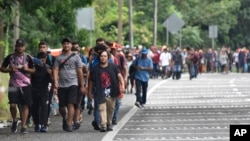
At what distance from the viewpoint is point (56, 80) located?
20922 millimetres

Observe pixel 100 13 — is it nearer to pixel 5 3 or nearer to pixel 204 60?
pixel 204 60

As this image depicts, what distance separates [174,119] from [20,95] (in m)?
4.54

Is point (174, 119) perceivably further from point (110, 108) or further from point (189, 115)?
point (110, 108)

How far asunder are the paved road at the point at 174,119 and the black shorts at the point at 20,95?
2.12ft

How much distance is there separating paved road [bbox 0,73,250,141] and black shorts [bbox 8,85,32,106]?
64cm

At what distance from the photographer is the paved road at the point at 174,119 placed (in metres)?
19.6

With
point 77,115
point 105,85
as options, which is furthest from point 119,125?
point 105,85

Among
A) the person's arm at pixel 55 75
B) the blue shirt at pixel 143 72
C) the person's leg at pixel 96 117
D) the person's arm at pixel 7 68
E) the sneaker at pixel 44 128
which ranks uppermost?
the person's arm at pixel 7 68

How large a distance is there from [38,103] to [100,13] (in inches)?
1468

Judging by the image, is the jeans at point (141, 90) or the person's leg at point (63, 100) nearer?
the person's leg at point (63, 100)

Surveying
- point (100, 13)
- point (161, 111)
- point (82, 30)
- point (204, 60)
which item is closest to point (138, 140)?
point (161, 111)

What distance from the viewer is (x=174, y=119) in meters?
24.0

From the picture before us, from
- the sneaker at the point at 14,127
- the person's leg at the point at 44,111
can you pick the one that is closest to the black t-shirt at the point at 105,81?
the person's leg at the point at 44,111

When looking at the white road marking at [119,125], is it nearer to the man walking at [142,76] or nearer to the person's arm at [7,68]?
the man walking at [142,76]
